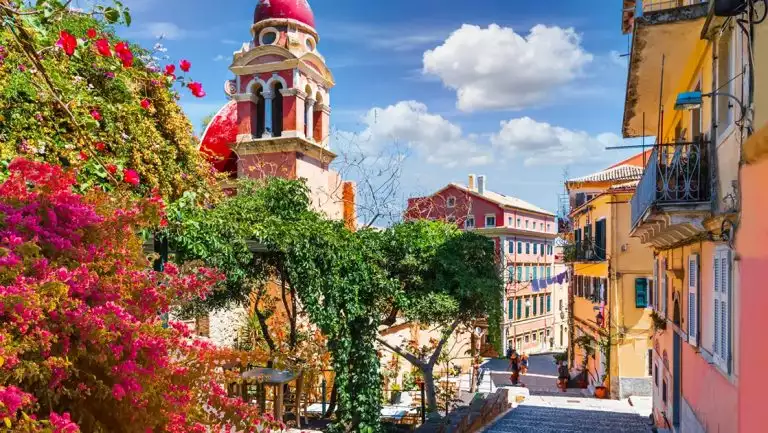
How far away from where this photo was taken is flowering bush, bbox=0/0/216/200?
6.10 m

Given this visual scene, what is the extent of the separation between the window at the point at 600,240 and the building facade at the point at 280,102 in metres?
10.2

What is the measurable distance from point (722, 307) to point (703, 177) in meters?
1.64

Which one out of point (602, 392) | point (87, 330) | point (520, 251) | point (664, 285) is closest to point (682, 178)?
point (664, 285)

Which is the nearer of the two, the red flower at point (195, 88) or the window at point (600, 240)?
the red flower at point (195, 88)

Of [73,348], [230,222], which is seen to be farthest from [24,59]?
[73,348]

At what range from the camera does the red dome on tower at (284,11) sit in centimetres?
1956

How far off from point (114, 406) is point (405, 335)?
66.5ft

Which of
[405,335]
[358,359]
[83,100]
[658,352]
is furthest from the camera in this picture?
[405,335]

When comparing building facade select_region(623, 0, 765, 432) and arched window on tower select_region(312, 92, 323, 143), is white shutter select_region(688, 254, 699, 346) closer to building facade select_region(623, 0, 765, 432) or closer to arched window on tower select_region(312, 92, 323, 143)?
building facade select_region(623, 0, 765, 432)

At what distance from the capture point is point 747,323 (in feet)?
17.6

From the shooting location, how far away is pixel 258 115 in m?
20.0

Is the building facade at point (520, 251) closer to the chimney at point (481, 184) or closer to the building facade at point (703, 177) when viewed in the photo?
the chimney at point (481, 184)

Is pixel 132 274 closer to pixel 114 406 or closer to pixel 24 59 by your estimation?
pixel 114 406

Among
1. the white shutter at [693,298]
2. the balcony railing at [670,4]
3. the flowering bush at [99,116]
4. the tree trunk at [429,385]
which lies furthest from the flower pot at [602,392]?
the flowering bush at [99,116]
